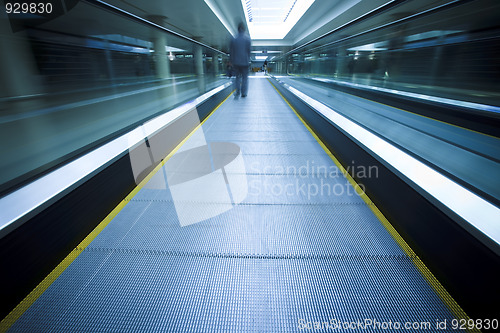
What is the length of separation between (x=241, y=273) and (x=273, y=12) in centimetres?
1714

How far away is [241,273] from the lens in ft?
4.66

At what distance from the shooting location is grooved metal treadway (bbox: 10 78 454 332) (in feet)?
3.85

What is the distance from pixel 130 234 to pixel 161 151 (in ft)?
4.79

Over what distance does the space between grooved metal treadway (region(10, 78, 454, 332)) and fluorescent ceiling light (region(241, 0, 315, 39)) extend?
11293 millimetres

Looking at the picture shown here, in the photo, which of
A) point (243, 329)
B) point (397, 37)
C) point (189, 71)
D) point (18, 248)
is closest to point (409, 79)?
point (397, 37)

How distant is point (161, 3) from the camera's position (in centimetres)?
673

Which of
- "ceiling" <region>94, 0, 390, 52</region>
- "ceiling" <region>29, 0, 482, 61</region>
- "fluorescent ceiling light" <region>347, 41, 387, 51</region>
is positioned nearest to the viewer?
"ceiling" <region>29, 0, 482, 61</region>

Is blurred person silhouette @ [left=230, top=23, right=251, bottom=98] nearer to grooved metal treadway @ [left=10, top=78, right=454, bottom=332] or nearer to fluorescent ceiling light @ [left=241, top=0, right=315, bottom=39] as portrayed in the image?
fluorescent ceiling light @ [left=241, top=0, right=315, bottom=39]

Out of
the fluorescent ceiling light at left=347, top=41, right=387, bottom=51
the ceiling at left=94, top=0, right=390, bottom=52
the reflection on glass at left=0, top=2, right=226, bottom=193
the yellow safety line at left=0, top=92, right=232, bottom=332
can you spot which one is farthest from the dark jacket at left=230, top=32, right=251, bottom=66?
the yellow safety line at left=0, top=92, right=232, bottom=332

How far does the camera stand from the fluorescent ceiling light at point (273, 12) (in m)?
12.5

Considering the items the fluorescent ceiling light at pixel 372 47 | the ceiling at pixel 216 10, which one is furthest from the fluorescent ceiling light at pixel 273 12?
the fluorescent ceiling light at pixel 372 47

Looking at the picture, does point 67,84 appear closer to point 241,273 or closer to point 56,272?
point 56,272

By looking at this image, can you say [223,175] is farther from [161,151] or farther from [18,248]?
[18,248]

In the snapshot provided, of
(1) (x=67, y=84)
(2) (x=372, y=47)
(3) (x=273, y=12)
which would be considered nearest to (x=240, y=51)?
(2) (x=372, y=47)
